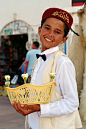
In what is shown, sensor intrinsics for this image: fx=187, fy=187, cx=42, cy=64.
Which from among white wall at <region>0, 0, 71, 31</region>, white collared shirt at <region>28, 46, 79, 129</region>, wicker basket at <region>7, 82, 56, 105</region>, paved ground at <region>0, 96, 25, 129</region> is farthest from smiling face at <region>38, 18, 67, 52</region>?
white wall at <region>0, 0, 71, 31</region>

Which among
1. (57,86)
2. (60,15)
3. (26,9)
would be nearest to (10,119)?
(57,86)

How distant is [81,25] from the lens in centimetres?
205

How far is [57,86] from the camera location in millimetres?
1184

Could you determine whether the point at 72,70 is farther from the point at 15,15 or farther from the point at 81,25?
the point at 15,15

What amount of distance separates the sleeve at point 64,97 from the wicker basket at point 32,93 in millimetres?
66

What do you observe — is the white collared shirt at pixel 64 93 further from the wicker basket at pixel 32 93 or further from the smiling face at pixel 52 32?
the smiling face at pixel 52 32

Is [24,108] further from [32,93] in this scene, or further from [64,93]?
[64,93]

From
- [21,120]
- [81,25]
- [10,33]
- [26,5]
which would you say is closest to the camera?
[81,25]

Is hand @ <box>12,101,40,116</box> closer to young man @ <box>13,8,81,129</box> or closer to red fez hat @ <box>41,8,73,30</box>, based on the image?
young man @ <box>13,8,81,129</box>

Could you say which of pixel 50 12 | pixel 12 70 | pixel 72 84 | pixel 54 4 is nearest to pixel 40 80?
pixel 72 84

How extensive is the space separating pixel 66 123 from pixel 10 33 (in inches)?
300

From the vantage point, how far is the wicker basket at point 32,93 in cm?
106

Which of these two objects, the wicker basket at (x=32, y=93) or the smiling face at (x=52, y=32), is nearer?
the wicker basket at (x=32, y=93)

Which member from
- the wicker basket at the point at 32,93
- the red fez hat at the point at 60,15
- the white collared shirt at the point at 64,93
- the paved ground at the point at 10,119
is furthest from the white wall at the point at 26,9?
the wicker basket at the point at 32,93
